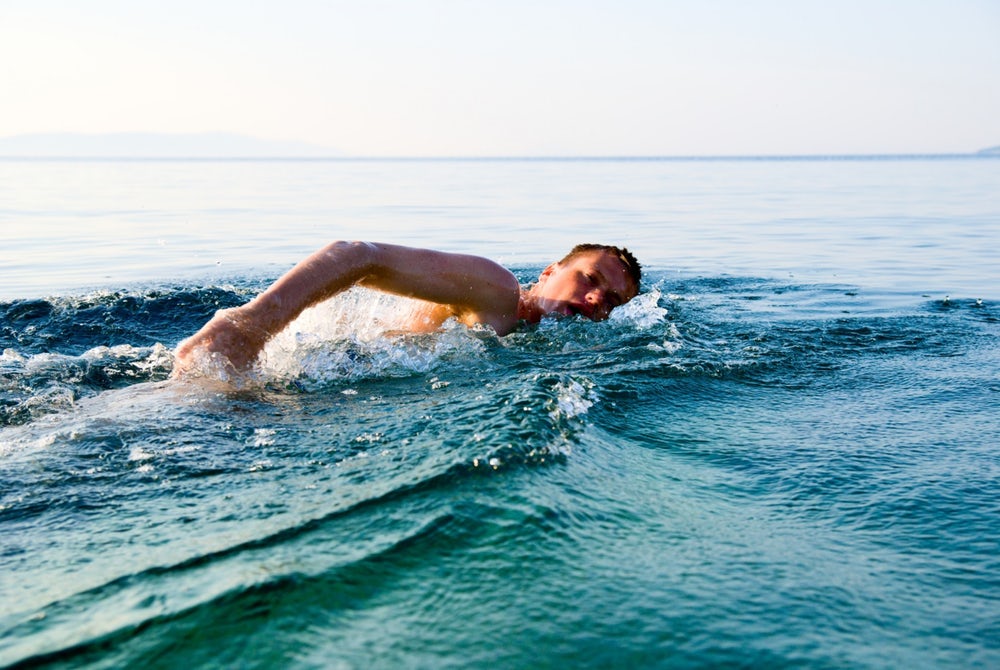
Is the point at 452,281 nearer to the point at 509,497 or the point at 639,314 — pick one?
the point at 639,314

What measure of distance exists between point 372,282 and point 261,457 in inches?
57.7

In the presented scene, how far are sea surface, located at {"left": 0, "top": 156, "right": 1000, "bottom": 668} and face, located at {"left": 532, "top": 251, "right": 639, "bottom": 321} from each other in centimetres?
13

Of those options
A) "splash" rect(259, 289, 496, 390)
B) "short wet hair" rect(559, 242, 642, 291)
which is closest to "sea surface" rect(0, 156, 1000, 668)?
"splash" rect(259, 289, 496, 390)

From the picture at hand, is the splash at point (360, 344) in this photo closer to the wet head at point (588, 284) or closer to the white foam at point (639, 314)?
the wet head at point (588, 284)

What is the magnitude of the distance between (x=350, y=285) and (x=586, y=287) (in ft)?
6.52

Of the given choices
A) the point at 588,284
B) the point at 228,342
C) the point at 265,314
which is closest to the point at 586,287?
the point at 588,284

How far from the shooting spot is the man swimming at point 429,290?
3.62 m

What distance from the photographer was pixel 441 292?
15.0 feet

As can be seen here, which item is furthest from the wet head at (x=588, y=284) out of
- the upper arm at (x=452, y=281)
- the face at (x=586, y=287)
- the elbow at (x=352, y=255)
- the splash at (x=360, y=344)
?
the elbow at (x=352, y=255)

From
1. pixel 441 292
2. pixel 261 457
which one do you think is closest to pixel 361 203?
pixel 441 292

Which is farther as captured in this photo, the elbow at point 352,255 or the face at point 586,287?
the face at point 586,287

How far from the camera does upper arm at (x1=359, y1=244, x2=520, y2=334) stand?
4.15 meters

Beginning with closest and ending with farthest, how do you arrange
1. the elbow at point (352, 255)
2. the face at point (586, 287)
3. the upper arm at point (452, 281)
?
1. the elbow at point (352, 255)
2. the upper arm at point (452, 281)
3. the face at point (586, 287)

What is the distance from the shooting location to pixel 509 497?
8.01 ft
